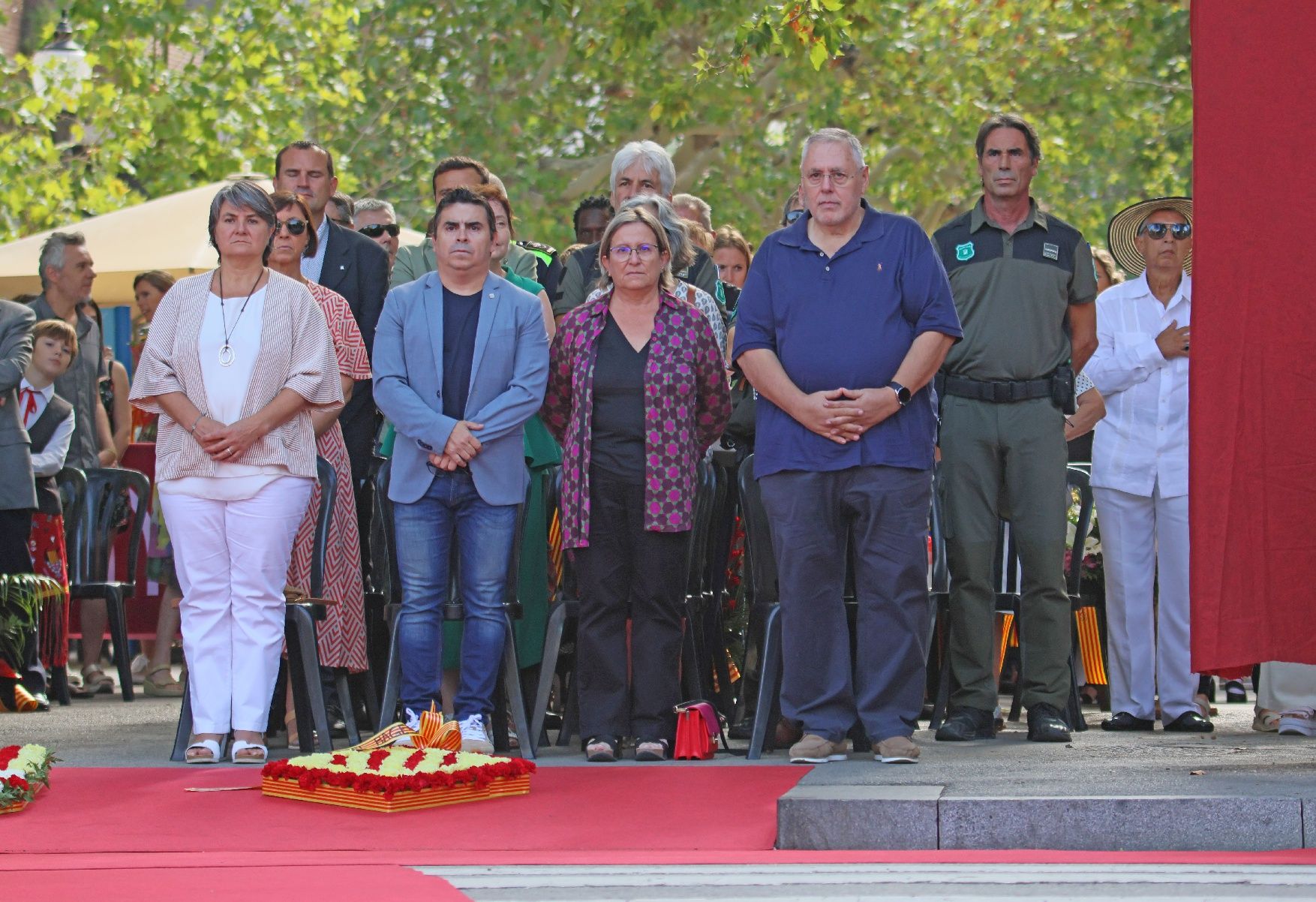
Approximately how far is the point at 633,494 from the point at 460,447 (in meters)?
0.67

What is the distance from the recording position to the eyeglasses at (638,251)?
8117 millimetres

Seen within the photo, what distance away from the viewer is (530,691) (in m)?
8.80

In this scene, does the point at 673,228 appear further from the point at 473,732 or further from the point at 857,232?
the point at 473,732

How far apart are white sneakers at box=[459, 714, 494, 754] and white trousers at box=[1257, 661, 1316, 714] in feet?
10.4

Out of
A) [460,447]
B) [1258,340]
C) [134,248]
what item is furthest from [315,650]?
[134,248]

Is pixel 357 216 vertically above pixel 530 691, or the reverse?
pixel 357 216

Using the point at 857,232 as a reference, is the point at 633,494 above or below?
below

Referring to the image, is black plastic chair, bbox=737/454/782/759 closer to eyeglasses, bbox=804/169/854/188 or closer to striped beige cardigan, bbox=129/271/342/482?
eyeglasses, bbox=804/169/854/188

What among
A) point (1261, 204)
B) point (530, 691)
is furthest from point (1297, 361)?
point (530, 691)

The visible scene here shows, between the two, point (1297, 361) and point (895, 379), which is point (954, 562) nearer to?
point (895, 379)

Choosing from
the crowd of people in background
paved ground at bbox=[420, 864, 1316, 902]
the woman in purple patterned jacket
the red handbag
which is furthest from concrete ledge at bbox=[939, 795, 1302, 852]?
the woman in purple patterned jacket

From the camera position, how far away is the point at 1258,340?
22.4ft

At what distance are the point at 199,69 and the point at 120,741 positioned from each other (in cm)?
1350

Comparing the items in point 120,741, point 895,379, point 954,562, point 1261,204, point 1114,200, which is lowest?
point 120,741
